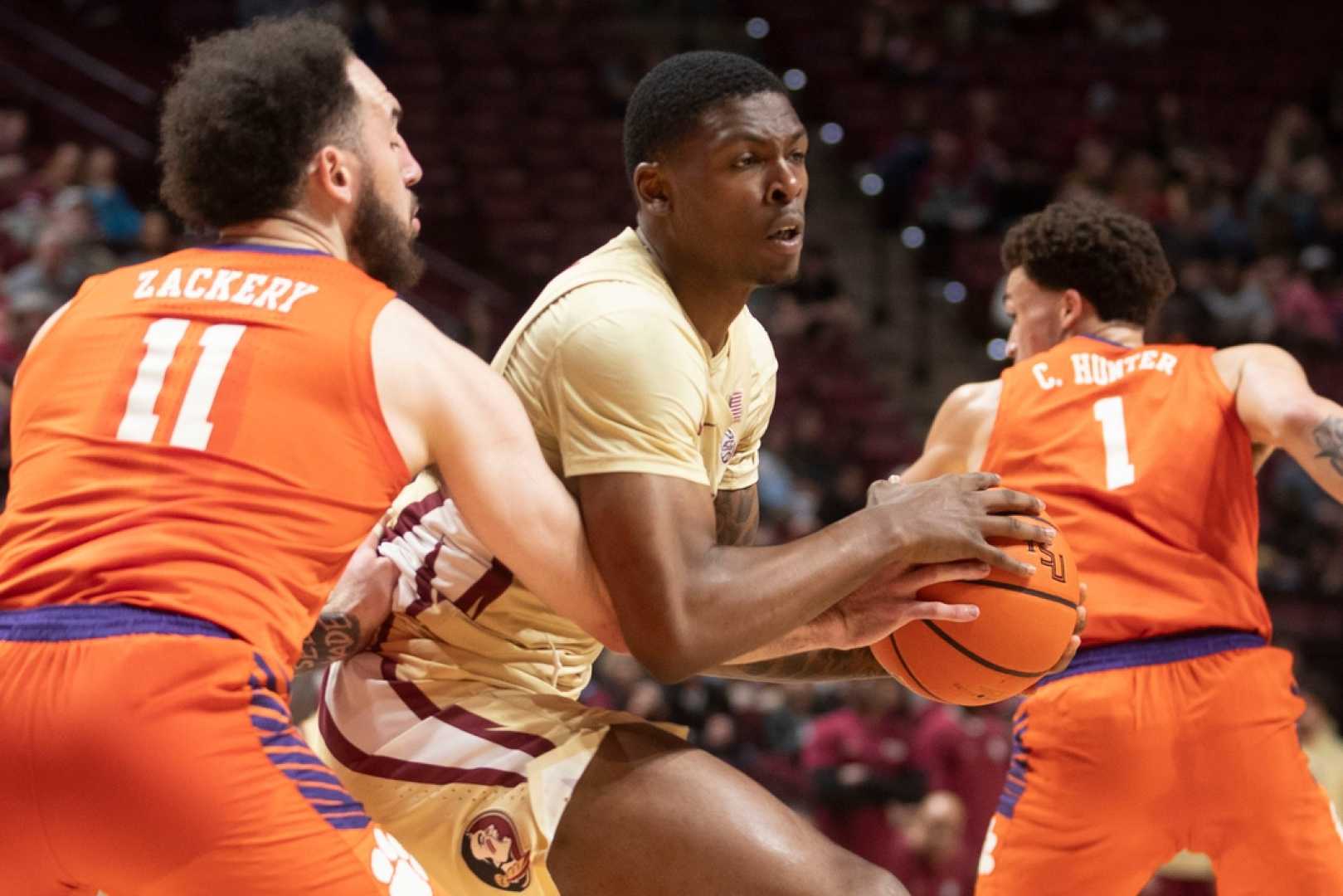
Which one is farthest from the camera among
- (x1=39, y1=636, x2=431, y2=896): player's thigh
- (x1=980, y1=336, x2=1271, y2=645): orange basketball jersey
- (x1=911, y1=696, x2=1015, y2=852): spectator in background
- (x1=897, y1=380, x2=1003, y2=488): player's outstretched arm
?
(x1=911, y1=696, x2=1015, y2=852): spectator in background

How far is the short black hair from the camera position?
3.37 metres

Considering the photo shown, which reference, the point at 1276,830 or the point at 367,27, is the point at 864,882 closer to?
the point at 1276,830

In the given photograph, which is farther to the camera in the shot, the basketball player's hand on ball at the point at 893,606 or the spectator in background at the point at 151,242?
the spectator in background at the point at 151,242

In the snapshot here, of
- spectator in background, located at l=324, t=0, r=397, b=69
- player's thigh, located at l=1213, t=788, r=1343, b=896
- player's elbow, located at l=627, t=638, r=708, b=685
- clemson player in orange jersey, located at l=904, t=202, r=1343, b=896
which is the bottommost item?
player's thigh, located at l=1213, t=788, r=1343, b=896

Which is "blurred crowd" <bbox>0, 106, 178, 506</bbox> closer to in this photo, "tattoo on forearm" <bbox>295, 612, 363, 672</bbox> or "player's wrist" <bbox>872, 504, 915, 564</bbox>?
"tattoo on forearm" <bbox>295, 612, 363, 672</bbox>

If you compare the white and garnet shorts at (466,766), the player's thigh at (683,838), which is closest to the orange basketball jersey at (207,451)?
the white and garnet shorts at (466,766)

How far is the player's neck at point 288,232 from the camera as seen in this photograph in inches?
115

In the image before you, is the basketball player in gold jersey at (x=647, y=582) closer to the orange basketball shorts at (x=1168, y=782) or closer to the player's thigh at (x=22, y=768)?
the player's thigh at (x=22, y=768)

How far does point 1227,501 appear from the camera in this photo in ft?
14.3

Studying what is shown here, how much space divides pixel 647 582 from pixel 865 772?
580cm

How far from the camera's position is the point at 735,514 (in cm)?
372

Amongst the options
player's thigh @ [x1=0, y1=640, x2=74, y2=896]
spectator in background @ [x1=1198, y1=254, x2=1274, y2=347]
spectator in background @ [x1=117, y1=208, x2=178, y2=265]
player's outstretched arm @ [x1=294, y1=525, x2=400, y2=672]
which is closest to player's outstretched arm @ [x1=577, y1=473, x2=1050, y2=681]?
player's outstretched arm @ [x1=294, y1=525, x2=400, y2=672]

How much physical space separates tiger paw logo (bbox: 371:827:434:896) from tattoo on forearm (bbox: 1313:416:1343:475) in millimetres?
2630

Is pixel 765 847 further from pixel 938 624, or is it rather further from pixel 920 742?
pixel 920 742
